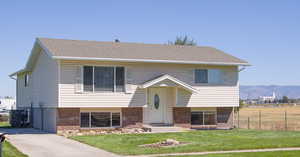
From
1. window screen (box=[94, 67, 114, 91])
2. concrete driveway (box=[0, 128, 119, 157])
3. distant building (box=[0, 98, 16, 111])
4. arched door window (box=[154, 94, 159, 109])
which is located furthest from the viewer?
distant building (box=[0, 98, 16, 111])

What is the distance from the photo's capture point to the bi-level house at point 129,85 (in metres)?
26.7

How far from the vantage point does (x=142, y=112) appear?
28.6 m

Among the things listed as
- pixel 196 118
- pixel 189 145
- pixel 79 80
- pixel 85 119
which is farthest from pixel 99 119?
pixel 189 145

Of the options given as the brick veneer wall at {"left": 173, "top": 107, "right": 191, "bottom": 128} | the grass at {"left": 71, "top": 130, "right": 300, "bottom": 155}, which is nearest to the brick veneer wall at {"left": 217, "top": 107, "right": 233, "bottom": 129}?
the brick veneer wall at {"left": 173, "top": 107, "right": 191, "bottom": 128}

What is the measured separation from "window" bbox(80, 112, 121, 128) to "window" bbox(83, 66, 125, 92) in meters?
1.47

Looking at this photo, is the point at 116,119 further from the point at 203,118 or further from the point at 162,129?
the point at 203,118

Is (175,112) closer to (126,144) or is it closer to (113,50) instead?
(113,50)

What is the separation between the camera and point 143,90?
28.3 m

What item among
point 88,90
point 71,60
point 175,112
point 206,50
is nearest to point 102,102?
point 88,90

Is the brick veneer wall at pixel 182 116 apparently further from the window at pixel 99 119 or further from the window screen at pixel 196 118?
the window at pixel 99 119

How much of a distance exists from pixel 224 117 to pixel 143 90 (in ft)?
19.4

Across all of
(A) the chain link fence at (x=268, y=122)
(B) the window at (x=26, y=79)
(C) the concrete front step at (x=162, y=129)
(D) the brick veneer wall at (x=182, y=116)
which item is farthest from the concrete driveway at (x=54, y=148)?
(A) the chain link fence at (x=268, y=122)

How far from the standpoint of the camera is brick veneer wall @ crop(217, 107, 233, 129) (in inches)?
1223

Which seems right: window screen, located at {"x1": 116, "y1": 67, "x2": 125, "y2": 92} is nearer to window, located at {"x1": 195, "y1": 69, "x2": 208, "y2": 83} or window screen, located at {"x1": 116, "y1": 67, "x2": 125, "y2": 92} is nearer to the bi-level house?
the bi-level house
